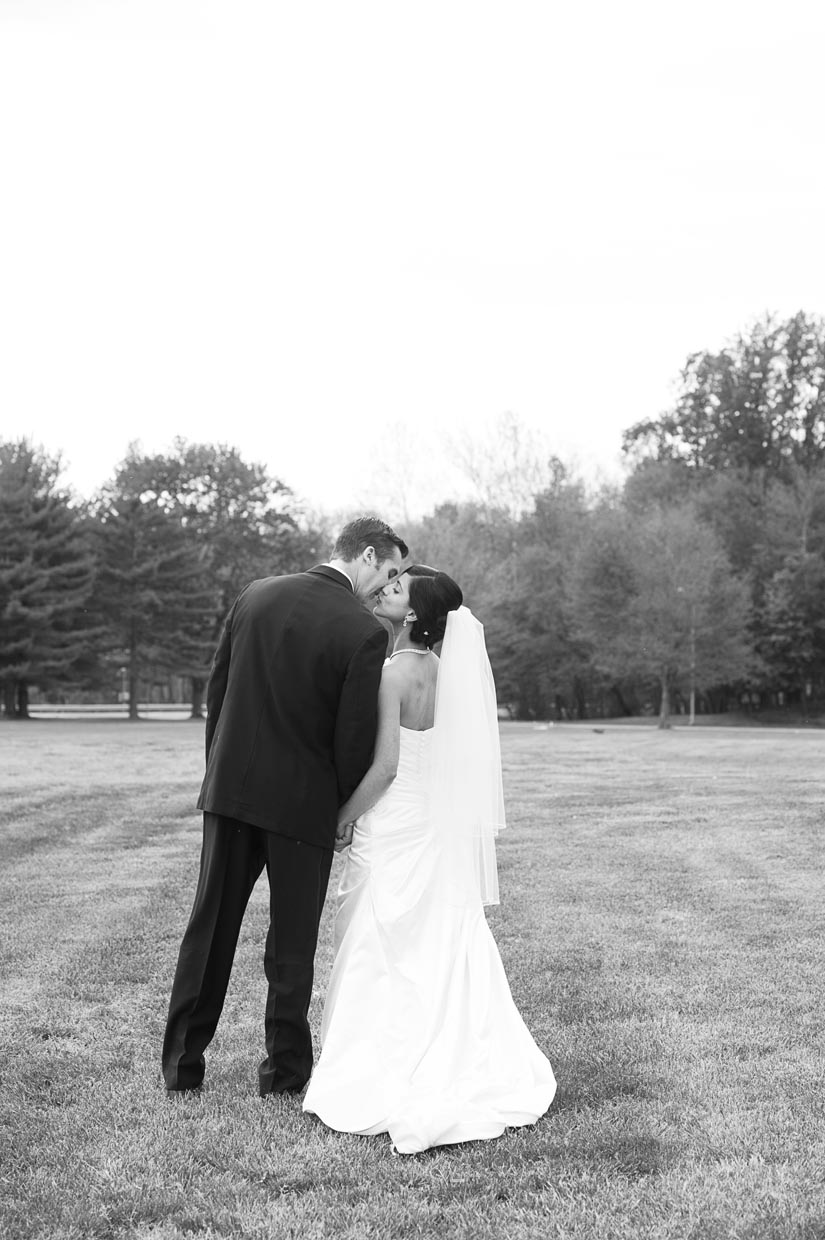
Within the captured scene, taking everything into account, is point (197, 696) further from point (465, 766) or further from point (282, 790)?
point (282, 790)

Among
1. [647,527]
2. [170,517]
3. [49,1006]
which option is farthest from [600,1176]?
[170,517]

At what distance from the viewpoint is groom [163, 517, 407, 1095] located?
484cm

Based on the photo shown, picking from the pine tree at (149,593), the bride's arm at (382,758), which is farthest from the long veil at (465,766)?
the pine tree at (149,593)

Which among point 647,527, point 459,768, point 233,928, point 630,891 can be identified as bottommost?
point 630,891

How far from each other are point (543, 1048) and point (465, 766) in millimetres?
1585

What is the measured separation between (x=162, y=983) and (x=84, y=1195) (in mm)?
3214

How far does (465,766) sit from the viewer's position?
519cm

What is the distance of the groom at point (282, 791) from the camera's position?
4836mm

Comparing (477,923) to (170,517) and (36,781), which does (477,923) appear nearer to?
(36,781)

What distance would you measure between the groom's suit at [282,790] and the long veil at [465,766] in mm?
416

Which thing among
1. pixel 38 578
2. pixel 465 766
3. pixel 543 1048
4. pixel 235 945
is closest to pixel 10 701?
Answer: pixel 38 578

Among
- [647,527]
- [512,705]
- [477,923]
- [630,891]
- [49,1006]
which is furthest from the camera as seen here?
[512,705]

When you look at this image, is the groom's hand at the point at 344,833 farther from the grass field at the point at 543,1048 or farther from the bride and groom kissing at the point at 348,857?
the grass field at the point at 543,1048

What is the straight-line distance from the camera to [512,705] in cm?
6606
